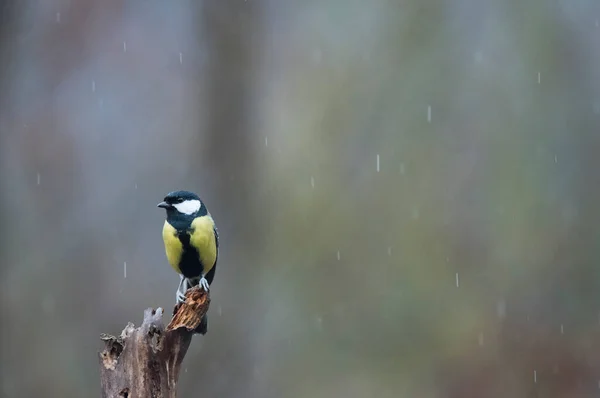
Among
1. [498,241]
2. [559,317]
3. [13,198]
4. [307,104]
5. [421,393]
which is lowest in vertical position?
[421,393]

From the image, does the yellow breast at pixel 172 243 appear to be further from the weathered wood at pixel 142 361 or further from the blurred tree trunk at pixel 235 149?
the blurred tree trunk at pixel 235 149

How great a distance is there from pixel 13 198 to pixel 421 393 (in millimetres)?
4081

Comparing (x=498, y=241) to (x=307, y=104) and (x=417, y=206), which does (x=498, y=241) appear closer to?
(x=417, y=206)

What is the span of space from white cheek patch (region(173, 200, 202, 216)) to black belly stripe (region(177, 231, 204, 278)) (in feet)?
0.32

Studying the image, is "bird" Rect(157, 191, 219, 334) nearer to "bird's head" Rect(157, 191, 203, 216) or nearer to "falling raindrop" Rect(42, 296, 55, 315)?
"bird's head" Rect(157, 191, 203, 216)

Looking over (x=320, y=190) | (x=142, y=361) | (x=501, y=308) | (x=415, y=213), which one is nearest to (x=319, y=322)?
(x=320, y=190)

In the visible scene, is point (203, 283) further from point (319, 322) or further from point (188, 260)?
point (319, 322)

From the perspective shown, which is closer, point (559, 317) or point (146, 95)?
point (559, 317)

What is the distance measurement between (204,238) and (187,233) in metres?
0.08

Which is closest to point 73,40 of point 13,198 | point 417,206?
point 13,198

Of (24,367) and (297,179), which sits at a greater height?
(297,179)

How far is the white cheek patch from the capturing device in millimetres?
3316

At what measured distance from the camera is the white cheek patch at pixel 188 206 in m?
3.32

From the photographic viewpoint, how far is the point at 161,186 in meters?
6.51
